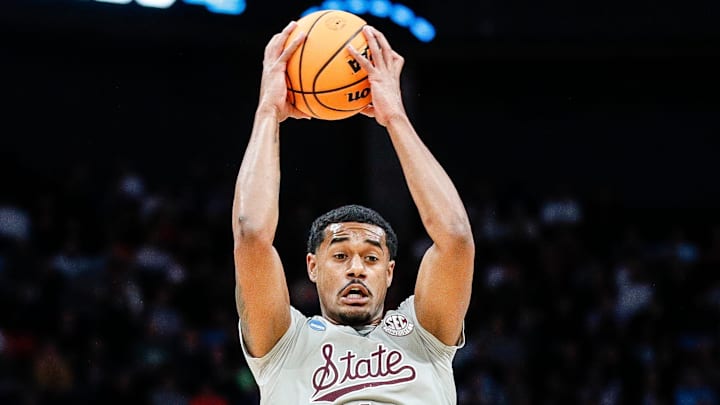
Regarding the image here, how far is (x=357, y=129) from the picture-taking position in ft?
50.2

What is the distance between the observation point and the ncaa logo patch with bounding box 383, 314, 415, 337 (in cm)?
420

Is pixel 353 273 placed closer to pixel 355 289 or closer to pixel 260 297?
pixel 355 289

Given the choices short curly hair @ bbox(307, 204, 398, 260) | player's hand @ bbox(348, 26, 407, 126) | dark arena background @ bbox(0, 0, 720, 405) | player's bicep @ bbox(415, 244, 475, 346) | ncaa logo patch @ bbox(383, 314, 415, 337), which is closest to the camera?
A: player's bicep @ bbox(415, 244, 475, 346)

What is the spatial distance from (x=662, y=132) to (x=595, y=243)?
3.43 m

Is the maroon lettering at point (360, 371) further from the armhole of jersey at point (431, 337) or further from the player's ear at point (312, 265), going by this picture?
the player's ear at point (312, 265)

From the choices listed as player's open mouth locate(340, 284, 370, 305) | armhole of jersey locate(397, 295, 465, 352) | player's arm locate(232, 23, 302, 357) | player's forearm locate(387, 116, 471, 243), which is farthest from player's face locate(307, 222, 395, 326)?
player's forearm locate(387, 116, 471, 243)

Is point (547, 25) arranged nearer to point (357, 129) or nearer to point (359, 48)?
point (357, 129)

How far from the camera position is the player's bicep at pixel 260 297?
3.86m

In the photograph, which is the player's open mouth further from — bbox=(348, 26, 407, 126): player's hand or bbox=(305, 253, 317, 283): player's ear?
bbox=(348, 26, 407, 126): player's hand

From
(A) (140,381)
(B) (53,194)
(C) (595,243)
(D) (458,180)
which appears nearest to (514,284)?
(C) (595,243)

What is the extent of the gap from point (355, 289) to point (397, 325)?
225 mm

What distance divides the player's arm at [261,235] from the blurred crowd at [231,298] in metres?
5.78

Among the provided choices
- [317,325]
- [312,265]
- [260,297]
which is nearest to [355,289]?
[317,325]

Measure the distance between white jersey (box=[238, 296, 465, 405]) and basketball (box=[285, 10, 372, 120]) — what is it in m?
0.87
